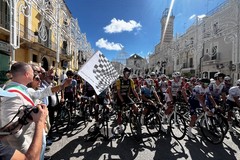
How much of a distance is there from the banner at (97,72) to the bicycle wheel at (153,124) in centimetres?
165

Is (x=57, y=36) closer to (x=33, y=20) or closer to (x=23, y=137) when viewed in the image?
(x=33, y=20)

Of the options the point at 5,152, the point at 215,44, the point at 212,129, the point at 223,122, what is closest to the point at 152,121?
the point at 212,129

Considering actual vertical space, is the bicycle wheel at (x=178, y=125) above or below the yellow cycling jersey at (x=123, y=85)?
below

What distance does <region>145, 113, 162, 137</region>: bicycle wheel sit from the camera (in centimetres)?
508

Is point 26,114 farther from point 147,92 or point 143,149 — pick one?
point 147,92

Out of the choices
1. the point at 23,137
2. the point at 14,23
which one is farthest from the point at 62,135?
the point at 14,23

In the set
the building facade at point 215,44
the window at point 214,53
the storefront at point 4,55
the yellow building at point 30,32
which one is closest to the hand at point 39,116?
the yellow building at point 30,32

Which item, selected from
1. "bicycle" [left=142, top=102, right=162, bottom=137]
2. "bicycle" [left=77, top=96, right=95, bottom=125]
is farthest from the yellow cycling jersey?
"bicycle" [left=77, top=96, right=95, bottom=125]

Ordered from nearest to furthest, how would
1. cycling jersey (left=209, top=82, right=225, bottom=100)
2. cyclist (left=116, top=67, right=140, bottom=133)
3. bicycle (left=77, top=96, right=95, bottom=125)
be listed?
cyclist (left=116, top=67, right=140, bottom=133) → cycling jersey (left=209, top=82, right=225, bottom=100) → bicycle (left=77, top=96, right=95, bottom=125)

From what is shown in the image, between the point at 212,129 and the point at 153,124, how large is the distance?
1590mm

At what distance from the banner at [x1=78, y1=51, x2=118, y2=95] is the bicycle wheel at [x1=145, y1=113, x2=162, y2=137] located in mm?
1650

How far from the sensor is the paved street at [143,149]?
3789 mm

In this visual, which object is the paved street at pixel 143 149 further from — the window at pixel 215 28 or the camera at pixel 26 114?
the window at pixel 215 28

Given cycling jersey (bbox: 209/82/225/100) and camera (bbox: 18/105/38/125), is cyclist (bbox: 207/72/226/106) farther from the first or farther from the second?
camera (bbox: 18/105/38/125)
